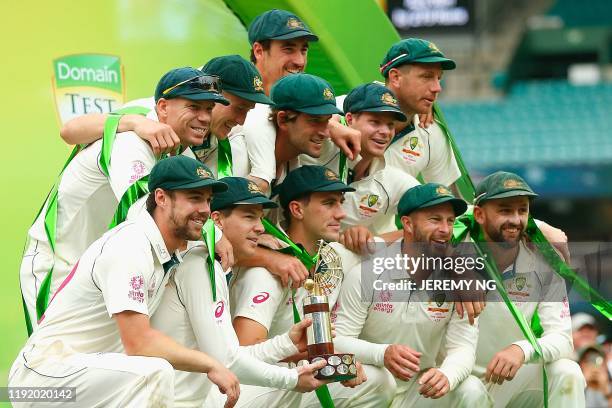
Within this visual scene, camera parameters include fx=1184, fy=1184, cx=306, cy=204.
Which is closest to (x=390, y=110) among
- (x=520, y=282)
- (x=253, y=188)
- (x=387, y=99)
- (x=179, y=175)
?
(x=387, y=99)

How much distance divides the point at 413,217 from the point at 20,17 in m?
2.33

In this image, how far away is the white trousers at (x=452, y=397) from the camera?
16.1 feet

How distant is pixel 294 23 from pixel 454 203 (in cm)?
112

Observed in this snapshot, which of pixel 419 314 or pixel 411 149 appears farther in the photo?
pixel 411 149

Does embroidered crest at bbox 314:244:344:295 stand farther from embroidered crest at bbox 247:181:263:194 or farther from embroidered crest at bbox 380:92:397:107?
embroidered crest at bbox 380:92:397:107

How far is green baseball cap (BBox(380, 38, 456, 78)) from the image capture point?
17.9 feet

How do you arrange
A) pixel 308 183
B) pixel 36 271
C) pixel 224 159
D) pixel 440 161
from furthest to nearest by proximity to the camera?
pixel 440 161 < pixel 308 183 < pixel 224 159 < pixel 36 271

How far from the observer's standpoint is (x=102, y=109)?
6.33 meters

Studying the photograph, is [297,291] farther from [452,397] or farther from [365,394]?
[452,397]

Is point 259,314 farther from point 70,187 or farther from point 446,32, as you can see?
point 446,32

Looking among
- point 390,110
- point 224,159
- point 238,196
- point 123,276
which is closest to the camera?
point 123,276

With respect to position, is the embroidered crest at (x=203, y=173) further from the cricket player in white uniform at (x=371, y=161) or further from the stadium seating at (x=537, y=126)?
the stadium seating at (x=537, y=126)

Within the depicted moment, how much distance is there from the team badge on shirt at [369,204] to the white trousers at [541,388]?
91 centimetres

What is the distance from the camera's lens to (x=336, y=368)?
429cm
